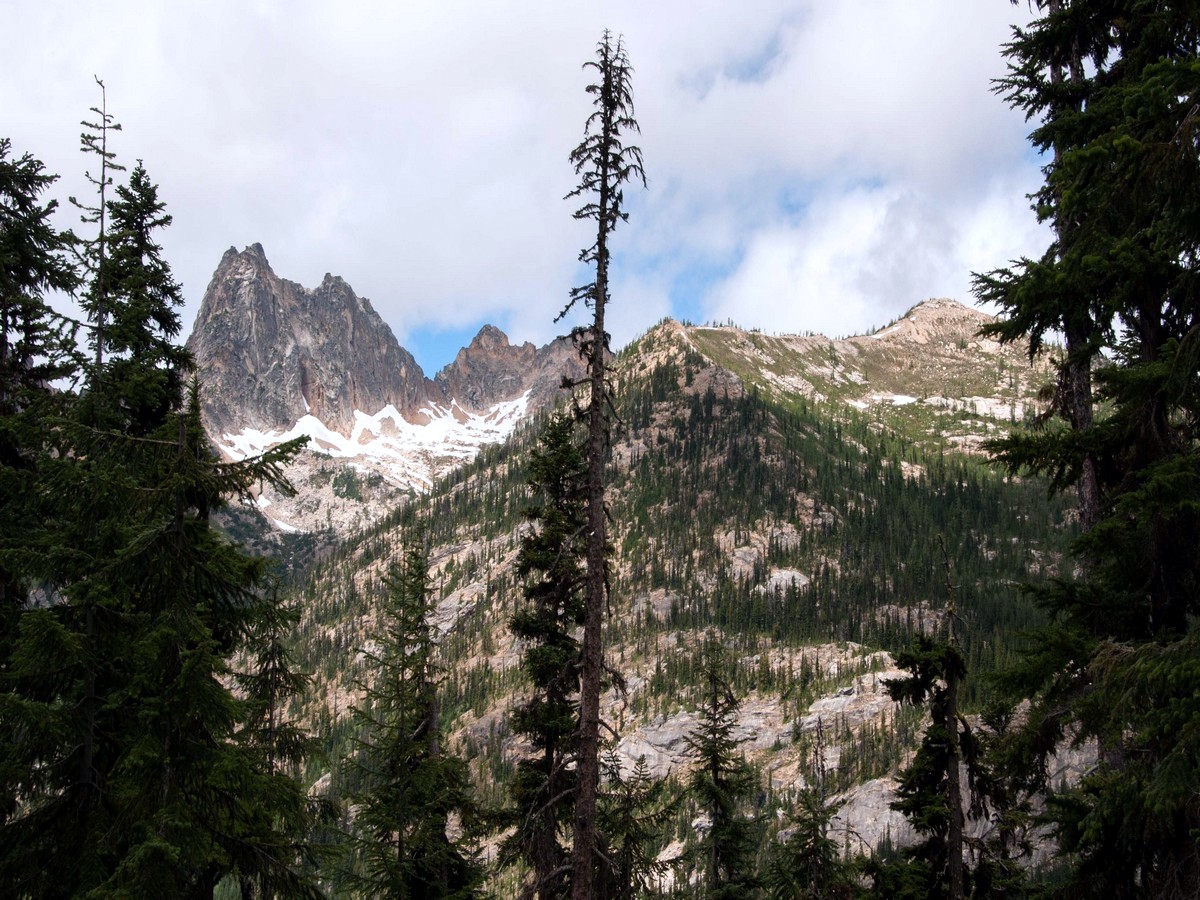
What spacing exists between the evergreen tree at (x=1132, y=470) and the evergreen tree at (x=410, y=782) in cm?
1360

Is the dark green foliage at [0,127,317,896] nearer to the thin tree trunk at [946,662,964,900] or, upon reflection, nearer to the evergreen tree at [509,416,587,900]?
the evergreen tree at [509,416,587,900]

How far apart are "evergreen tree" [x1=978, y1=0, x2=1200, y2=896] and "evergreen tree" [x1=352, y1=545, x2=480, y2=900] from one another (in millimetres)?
13598

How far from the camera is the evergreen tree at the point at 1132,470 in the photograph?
22.8 feet

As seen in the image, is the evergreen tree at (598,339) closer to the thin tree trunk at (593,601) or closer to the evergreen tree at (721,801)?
the thin tree trunk at (593,601)

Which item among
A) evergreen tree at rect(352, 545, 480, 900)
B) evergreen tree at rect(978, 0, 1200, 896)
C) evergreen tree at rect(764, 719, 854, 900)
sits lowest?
evergreen tree at rect(764, 719, 854, 900)

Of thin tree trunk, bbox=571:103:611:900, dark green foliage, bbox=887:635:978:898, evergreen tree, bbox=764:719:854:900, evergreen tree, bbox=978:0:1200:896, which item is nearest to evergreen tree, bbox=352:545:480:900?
thin tree trunk, bbox=571:103:611:900

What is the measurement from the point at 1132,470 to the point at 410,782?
16168 mm

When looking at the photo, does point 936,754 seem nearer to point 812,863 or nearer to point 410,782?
point 812,863

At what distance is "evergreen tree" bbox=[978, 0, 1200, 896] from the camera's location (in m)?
6.95

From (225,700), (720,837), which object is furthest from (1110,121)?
(720,837)

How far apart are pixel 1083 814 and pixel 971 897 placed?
34.8ft

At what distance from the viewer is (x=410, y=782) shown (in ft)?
58.7

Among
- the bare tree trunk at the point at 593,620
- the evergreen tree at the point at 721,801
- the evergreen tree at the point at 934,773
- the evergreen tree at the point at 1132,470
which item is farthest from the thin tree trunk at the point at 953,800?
the bare tree trunk at the point at 593,620

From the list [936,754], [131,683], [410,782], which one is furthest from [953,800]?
[131,683]
